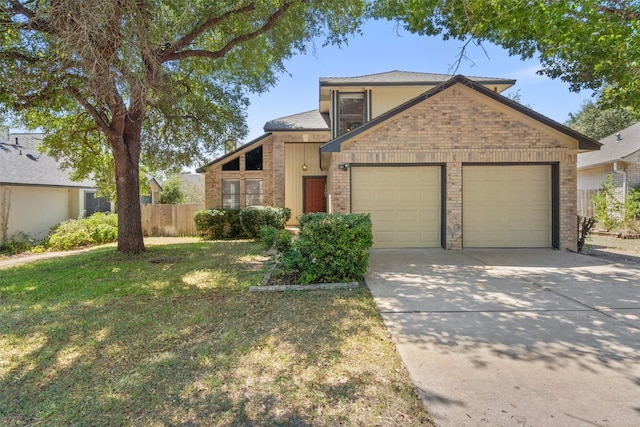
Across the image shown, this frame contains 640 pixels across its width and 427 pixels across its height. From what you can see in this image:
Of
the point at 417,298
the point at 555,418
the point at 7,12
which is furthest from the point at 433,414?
the point at 7,12

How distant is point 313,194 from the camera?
15.7 meters

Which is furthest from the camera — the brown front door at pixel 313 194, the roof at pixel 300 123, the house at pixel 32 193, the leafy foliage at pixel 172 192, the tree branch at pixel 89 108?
the leafy foliage at pixel 172 192

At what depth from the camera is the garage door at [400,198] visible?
985cm

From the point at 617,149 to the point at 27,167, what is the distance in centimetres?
2846

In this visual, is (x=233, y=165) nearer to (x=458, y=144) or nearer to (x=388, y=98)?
(x=388, y=98)

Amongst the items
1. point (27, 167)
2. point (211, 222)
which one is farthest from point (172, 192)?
point (211, 222)

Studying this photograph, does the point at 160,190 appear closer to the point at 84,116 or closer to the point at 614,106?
the point at 84,116

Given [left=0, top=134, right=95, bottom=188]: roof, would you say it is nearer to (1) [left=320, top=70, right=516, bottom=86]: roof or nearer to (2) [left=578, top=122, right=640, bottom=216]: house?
(1) [left=320, top=70, right=516, bottom=86]: roof

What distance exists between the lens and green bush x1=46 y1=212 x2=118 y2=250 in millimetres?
13008

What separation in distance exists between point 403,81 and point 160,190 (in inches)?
701

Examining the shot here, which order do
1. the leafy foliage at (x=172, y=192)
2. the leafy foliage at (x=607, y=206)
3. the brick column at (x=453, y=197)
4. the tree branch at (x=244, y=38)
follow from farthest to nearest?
1. the leafy foliage at (x=172, y=192)
2. the leafy foliage at (x=607, y=206)
3. the brick column at (x=453, y=197)
4. the tree branch at (x=244, y=38)

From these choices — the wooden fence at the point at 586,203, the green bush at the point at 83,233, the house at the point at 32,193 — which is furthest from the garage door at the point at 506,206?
the house at the point at 32,193

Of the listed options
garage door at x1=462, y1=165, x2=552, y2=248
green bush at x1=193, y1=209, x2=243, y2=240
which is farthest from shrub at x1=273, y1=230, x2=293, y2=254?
green bush at x1=193, y1=209, x2=243, y2=240

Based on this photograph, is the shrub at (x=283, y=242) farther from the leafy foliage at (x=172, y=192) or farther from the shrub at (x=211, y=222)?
the leafy foliage at (x=172, y=192)
